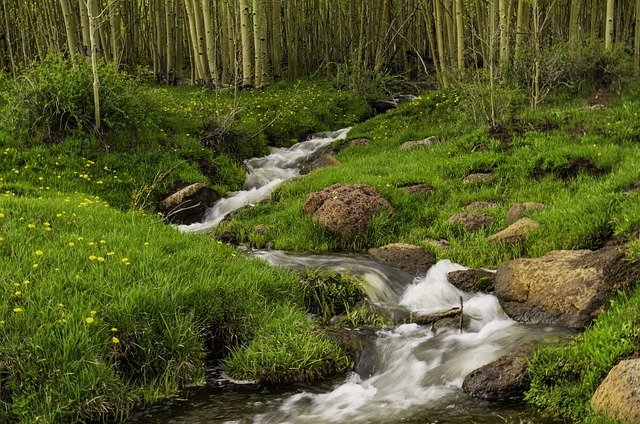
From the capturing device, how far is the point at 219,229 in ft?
32.1

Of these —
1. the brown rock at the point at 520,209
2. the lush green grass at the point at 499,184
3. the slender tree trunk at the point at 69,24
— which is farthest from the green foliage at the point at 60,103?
the brown rock at the point at 520,209

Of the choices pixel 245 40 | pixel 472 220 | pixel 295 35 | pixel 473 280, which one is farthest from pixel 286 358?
pixel 295 35

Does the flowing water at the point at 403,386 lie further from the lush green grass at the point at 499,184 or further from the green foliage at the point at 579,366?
the lush green grass at the point at 499,184

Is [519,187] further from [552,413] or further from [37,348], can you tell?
[37,348]

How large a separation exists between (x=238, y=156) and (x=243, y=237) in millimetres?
5196

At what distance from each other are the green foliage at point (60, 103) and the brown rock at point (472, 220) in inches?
285

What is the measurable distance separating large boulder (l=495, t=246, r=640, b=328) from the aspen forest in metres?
6.30

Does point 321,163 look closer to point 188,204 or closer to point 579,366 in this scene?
point 188,204

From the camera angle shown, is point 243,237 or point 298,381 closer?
point 298,381

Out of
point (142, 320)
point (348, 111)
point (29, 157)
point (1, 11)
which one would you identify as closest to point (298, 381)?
point (142, 320)

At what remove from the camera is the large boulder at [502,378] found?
471cm

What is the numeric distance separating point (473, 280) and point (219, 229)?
4.53 meters

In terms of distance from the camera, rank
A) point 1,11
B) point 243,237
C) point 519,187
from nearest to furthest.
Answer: point 243,237 < point 519,187 < point 1,11

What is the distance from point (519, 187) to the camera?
10.1 meters
